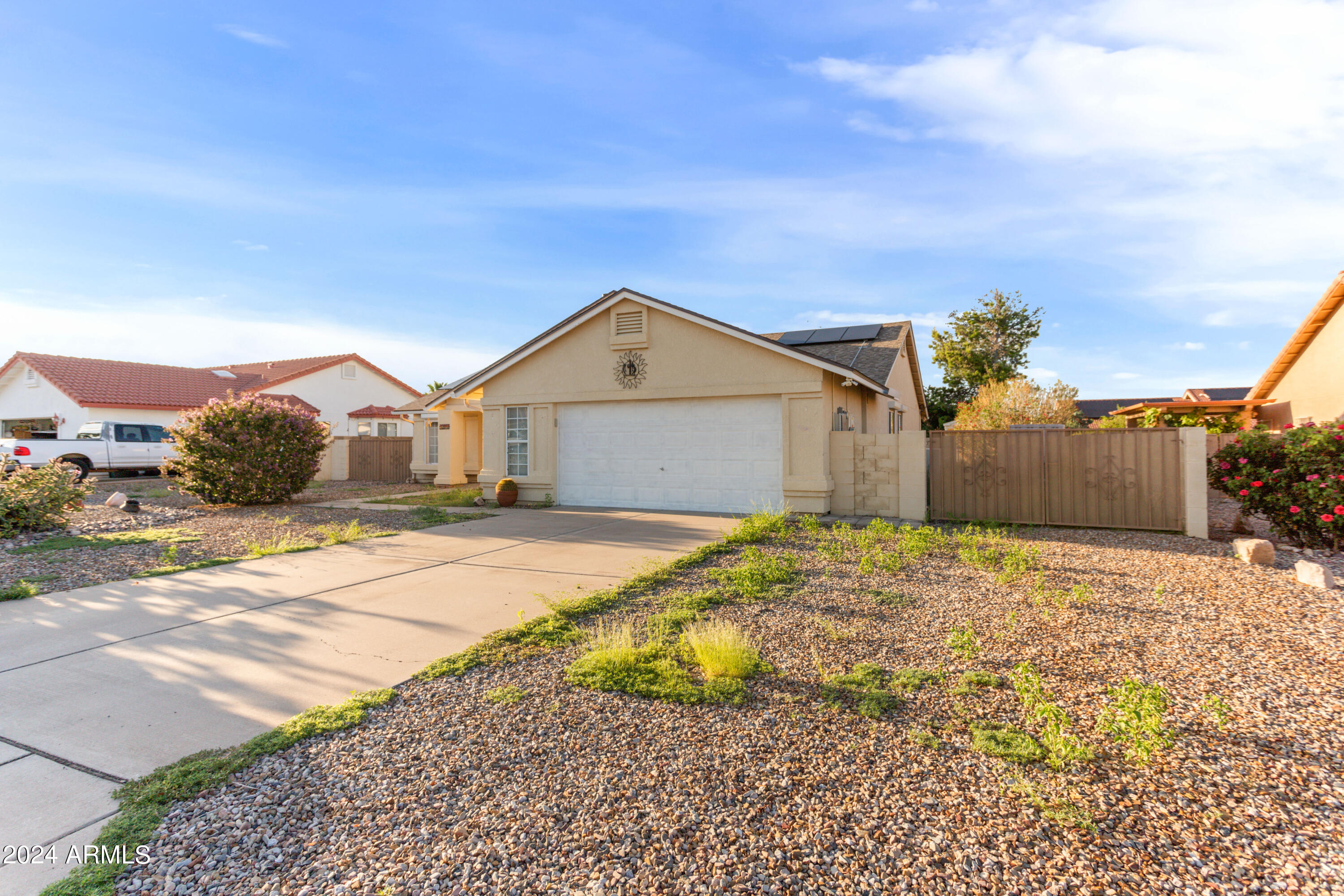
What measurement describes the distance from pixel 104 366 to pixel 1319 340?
45436 millimetres

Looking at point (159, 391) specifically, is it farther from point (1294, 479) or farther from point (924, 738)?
point (1294, 479)

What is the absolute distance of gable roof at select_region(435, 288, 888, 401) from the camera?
12.0m

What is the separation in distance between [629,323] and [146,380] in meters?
28.5

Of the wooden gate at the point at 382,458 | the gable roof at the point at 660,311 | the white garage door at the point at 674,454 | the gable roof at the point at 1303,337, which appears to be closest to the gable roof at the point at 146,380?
the wooden gate at the point at 382,458

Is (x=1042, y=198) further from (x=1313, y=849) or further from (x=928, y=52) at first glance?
(x=1313, y=849)

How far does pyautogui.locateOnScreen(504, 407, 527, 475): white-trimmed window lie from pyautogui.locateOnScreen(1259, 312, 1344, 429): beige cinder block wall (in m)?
17.9

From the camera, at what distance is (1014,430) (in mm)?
11102

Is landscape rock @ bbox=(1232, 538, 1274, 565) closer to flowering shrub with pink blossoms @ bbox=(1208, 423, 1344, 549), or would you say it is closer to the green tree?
flowering shrub with pink blossoms @ bbox=(1208, 423, 1344, 549)

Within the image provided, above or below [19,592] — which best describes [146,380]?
above

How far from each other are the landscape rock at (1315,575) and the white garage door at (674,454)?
7.22 metres

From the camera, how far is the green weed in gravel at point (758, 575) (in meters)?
6.42

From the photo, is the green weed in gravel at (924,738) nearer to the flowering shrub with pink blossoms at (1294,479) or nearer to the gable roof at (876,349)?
the flowering shrub with pink blossoms at (1294,479)

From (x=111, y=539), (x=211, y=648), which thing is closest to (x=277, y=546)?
(x=111, y=539)

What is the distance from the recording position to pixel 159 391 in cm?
2897
